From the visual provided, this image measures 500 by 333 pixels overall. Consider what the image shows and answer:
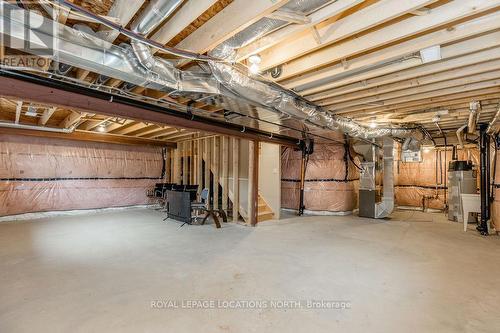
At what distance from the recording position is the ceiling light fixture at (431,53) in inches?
86.3

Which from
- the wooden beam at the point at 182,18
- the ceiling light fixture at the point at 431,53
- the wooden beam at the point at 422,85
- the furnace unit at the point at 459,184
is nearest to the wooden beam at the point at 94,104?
the wooden beam at the point at 182,18

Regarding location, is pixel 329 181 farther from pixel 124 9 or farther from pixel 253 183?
pixel 124 9

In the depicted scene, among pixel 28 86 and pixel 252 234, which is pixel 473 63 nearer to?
pixel 252 234

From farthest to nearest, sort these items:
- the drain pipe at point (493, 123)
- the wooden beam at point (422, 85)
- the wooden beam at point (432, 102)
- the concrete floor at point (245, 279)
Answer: the drain pipe at point (493, 123), the wooden beam at point (432, 102), the wooden beam at point (422, 85), the concrete floor at point (245, 279)

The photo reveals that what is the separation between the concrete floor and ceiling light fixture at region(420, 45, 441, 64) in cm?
218

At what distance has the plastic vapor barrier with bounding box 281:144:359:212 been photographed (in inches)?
267

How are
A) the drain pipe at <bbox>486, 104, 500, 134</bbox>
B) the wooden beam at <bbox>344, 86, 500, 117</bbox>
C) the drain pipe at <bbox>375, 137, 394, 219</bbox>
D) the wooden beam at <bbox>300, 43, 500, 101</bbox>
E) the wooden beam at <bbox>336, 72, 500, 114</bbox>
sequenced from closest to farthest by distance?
the wooden beam at <bbox>300, 43, 500, 101</bbox> < the wooden beam at <bbox>336, 72, 500, 114</bbox> < the wooden beam at <bbox>344, 86, 500, 117</bbox> < the drain pipe at <bbox>486, 104, 500, 134</bbox> < the drain pipe at <bbox>375, 137, 394, 219</bbox>

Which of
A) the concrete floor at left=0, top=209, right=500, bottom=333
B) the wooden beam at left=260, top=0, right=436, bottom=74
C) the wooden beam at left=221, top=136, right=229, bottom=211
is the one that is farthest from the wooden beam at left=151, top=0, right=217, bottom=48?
the wooden beam at left=221, top=136, right=229, bottom=211

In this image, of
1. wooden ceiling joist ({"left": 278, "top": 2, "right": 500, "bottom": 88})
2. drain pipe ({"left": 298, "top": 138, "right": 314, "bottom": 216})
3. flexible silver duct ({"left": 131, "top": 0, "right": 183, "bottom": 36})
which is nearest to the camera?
flexible silver duct ({"left": 131, "top": 0, "right": 183, "bottom": 36})

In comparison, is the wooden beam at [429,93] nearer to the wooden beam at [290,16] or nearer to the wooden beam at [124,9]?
the wooden beam at [290,16]

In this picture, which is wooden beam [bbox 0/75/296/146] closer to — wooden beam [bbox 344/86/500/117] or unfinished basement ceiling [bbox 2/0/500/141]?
unfinished basement ceiling [bbox 2/0/500/141]

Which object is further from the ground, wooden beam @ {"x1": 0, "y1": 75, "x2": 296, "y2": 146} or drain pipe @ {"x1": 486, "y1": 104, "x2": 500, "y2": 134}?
drain pipe @ {"x1": 486, "y1": 104, "x2": 500, "y2": 134}

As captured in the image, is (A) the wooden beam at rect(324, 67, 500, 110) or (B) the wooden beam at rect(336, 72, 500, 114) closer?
(A) the wooden beam at rect(324, 67, 500, 110)

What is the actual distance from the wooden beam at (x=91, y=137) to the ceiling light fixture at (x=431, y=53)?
678 cm
